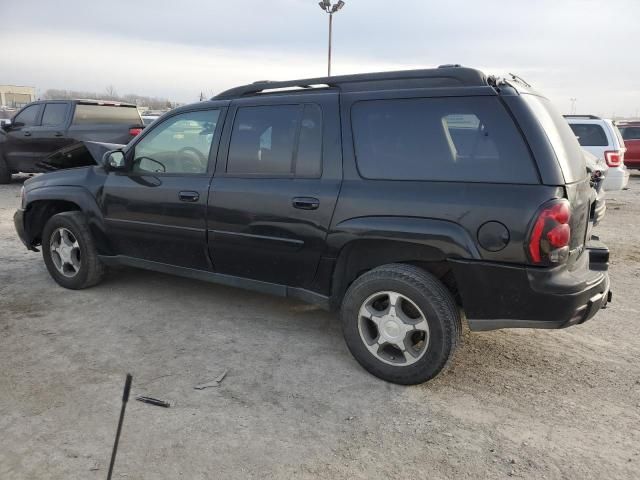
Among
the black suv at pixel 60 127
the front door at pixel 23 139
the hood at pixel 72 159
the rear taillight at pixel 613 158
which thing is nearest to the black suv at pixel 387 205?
the hood at pixel 72 159

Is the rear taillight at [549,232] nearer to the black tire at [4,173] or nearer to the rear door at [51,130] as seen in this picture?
the rear door at [51,130]

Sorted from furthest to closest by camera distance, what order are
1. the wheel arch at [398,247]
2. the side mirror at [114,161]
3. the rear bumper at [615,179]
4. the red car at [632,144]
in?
the red car at [632,144] < the rear bumper at [615,179] < the side mirror at [114,161] < the wheel arch at [398,247]

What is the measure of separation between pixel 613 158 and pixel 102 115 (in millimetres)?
10402

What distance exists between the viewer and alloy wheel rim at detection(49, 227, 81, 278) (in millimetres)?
4859

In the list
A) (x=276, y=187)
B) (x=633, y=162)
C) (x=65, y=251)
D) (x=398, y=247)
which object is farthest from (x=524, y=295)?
(x=633, y=162)

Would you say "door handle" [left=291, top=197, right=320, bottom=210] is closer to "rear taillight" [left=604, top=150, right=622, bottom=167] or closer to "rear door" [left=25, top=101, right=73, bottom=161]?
"rear taillight" [left=604, top=150, right=622, bottom=167]

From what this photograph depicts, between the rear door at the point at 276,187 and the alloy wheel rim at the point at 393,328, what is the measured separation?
51 cm

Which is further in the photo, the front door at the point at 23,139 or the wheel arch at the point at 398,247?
the front door at the point at 23,139

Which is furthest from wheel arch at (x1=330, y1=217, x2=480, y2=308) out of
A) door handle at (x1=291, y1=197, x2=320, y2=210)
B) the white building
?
A: the white building

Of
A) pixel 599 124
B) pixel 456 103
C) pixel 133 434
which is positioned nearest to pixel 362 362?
pixel 133 434

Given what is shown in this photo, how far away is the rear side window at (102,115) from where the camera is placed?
35.8ft

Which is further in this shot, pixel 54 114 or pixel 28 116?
pixel 28 116

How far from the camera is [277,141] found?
145 inches

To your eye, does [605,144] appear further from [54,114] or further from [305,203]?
[54,114]
